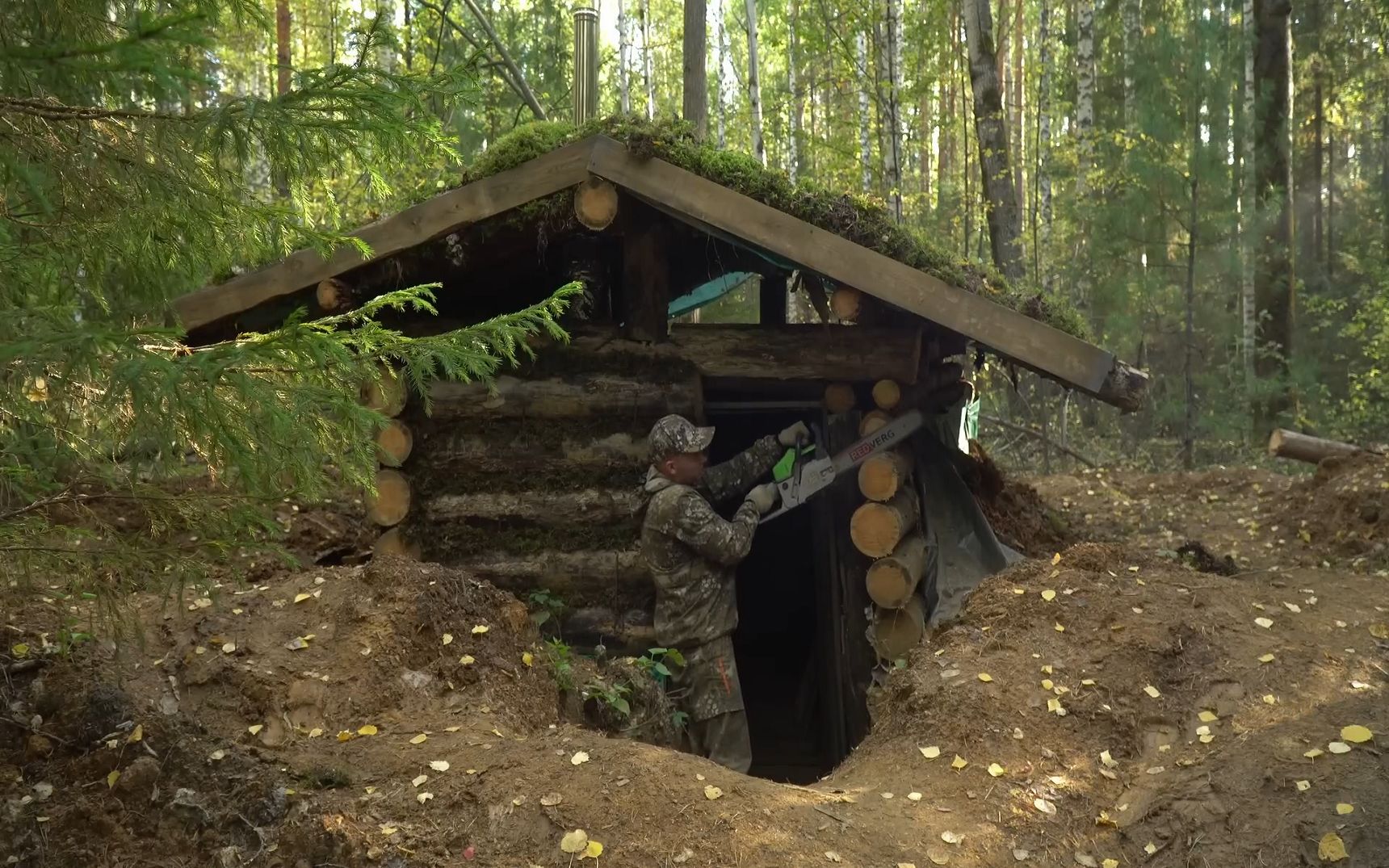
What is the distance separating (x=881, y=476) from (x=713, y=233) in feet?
6.60

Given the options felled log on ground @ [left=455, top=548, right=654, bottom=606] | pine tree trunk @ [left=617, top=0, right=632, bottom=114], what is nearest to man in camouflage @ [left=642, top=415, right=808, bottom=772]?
felled log on ground @ [left=455, top=548, right=654, bottom=606]

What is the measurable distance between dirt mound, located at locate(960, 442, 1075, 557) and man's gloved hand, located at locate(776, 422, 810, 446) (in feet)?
6.56

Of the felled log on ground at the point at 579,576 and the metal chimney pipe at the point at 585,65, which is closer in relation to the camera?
the felled log on ground at the point at 579,576

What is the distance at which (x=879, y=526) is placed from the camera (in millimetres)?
6898

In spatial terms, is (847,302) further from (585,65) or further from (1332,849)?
(1332,849)

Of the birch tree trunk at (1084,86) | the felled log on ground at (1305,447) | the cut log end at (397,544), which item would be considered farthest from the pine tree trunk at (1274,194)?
the cut log end at (397,544)

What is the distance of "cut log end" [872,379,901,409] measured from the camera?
7184 millimetres

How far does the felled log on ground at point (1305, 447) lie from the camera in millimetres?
9906

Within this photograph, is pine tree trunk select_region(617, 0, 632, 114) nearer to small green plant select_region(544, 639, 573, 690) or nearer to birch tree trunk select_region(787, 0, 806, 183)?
birch tree trunk select_region(787, 0, 806, 183)

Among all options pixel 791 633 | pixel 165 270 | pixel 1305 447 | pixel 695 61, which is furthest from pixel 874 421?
pixel 695 61

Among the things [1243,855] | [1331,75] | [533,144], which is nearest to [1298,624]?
[1243,855]

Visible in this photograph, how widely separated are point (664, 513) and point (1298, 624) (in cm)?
363

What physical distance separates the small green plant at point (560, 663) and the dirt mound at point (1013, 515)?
3669 mm

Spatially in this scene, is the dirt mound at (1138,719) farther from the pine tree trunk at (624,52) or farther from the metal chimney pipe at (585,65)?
the pine tree trunk at (624,52)
